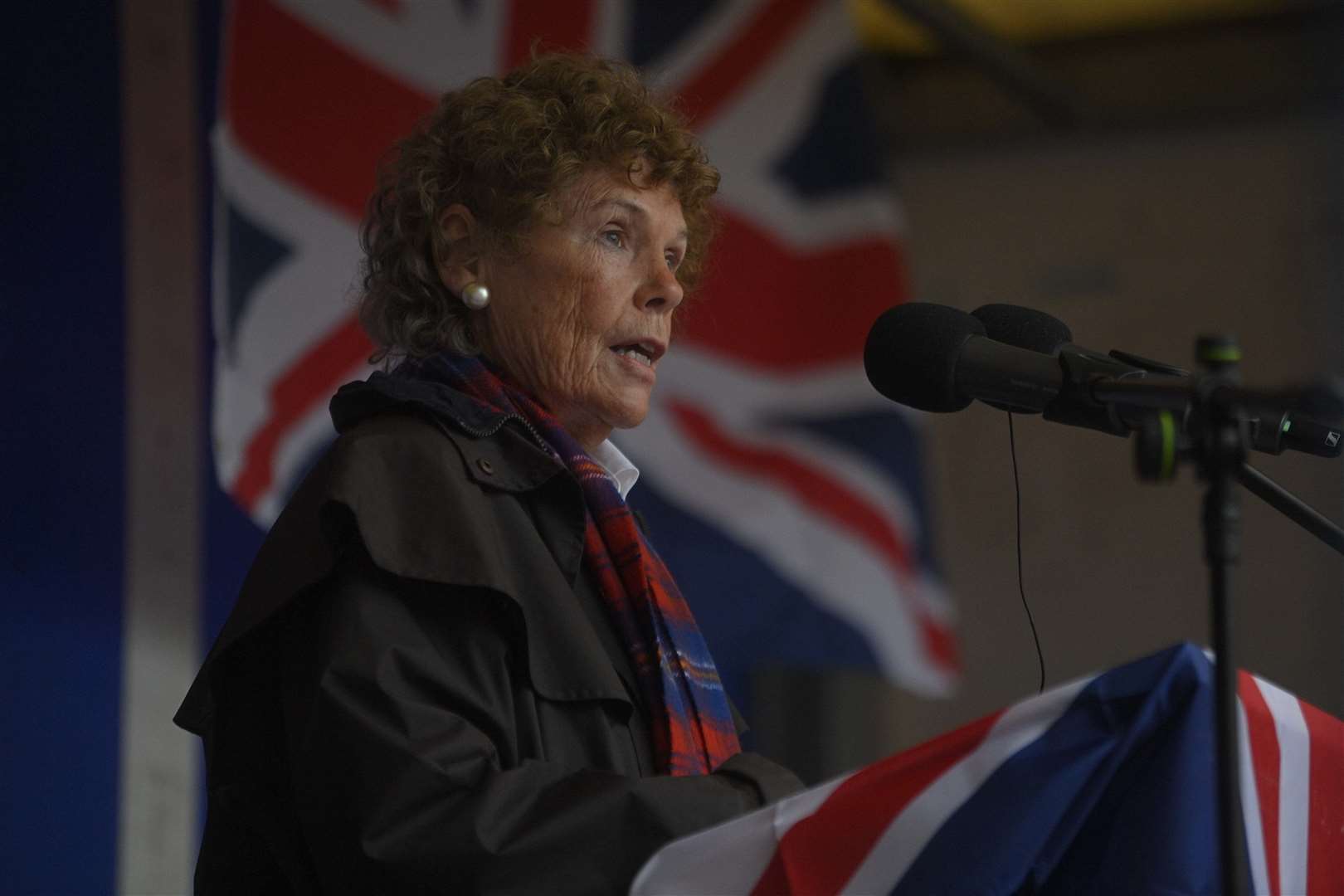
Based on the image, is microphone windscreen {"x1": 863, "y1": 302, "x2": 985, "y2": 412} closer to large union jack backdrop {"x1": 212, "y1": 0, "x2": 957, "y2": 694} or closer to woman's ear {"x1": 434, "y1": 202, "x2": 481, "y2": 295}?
woman's ear {"x1": 434, "y1": 202, "x2": 481, "y2": 295}

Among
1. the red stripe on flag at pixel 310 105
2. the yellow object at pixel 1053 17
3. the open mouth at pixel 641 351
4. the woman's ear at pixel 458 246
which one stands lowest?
the open mouth at pixel 641 351

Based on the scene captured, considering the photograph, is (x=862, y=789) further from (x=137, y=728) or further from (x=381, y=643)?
(x=137, y=728)

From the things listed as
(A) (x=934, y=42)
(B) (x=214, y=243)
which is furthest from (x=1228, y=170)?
(B) (x=214, y=243)

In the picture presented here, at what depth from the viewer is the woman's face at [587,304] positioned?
171 centimetres

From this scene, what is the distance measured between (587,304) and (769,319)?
173 cm

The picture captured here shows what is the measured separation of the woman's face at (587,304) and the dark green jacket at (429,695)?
0.47 feet

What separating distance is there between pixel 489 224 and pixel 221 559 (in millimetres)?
1024

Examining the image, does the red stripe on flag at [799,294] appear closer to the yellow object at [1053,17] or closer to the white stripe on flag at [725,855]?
the yellow object at [1053,17]

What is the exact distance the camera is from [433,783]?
1.28m

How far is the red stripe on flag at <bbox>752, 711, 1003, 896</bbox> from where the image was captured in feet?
3.90

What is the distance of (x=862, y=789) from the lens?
3.95 ft

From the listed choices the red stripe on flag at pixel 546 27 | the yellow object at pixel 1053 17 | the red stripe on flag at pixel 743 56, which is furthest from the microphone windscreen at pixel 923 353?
the yellow object at pixel 1053 17

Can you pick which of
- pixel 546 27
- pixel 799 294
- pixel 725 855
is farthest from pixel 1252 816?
pixel 799 294

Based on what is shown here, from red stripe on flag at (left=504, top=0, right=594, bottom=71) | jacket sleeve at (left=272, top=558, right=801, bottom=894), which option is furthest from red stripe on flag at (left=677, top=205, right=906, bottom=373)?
jacket sleeve at (left=272, top=558, right=801, bottom=894)
